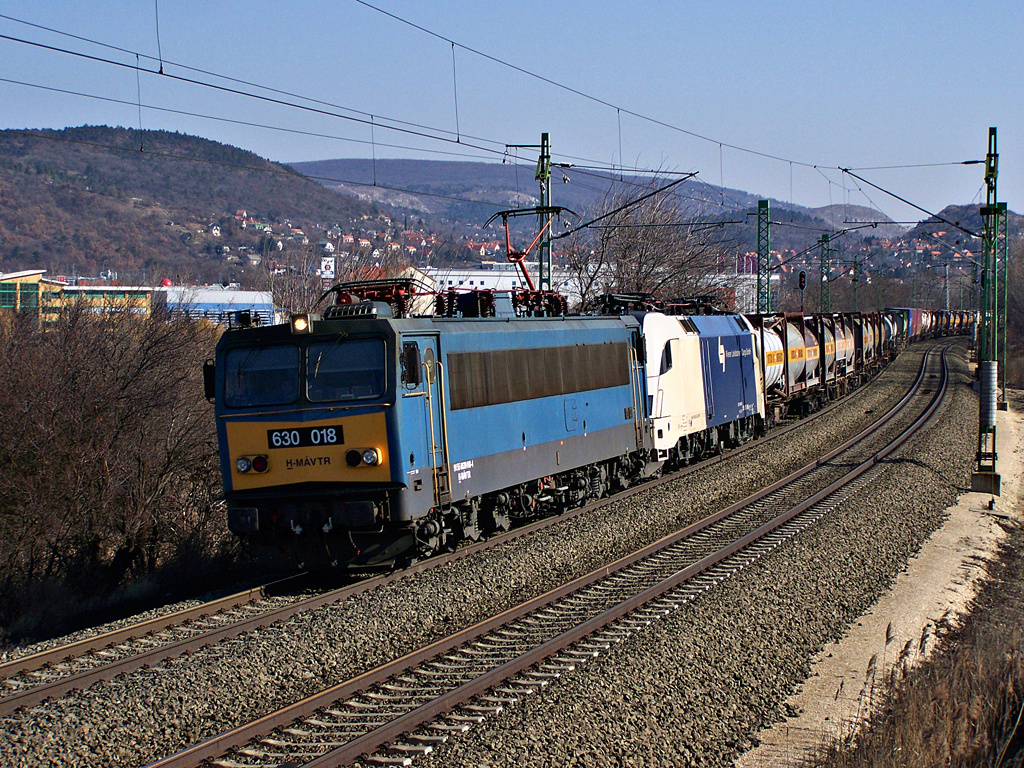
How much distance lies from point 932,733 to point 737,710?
1.43 meters

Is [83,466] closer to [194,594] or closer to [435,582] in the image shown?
[194,594]

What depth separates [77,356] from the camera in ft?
50.3

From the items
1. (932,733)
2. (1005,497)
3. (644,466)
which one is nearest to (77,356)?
(644,466)

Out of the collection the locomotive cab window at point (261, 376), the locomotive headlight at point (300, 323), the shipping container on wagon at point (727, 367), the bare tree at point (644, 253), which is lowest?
the shipping container on wagon at point (727, 367)

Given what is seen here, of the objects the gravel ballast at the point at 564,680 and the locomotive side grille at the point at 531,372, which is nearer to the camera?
the gravel ballast at the point at 564,680

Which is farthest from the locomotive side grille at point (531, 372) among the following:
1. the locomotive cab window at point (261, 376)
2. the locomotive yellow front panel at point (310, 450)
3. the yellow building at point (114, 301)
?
the yellow building at point (114, 301)

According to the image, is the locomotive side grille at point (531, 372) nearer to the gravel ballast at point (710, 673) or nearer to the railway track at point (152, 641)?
the railway track at point (152, 641)

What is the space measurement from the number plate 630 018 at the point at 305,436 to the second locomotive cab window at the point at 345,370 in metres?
0.35

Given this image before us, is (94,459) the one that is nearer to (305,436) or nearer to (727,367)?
(305,436)

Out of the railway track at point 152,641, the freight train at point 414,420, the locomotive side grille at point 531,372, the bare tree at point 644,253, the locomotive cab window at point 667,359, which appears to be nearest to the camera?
the railway track at point 152,641

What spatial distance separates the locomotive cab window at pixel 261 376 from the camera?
36.0ft

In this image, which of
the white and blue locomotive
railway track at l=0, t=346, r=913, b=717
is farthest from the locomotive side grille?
railway track at l=0, t=346, r=913, b=717

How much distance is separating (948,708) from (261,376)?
779 cm

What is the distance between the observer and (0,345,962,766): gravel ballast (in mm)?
6820
